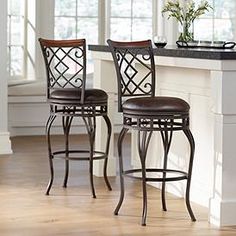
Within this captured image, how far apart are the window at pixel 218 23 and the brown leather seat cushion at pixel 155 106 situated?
180 inches

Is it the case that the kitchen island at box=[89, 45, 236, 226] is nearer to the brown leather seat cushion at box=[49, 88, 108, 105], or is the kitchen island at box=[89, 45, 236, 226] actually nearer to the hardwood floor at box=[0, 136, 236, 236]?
the hardwood floor at box=[0, 136, 236, 236]

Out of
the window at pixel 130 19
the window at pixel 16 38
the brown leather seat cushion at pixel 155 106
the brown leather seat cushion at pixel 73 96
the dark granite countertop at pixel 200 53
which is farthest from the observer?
the window at pixel 130 19

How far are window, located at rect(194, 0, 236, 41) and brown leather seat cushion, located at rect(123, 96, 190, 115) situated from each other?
457cm

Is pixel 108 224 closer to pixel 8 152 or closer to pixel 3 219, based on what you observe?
pixel 3 219

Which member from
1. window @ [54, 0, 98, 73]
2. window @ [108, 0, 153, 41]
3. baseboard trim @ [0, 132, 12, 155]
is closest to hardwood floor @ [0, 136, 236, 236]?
baseboard trim @ [0, 132, 12, 155]

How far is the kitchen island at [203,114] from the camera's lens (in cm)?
429

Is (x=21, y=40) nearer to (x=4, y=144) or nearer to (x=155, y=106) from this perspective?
(x=4, y=144)

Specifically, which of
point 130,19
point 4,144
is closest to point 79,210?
point 4,144

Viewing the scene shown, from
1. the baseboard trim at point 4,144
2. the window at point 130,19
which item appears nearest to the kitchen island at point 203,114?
the baseboard trim at point 4,144

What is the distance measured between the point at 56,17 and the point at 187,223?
182 inches

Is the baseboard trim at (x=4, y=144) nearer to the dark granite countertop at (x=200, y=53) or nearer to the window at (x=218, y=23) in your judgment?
the dark granite countertop at (x=200, y=53)

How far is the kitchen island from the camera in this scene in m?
4.29

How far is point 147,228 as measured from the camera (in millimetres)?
4270

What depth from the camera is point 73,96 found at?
509 cm
